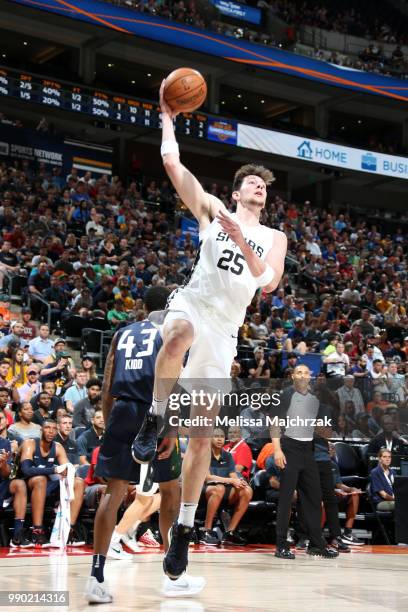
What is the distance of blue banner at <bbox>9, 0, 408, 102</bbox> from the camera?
78.0 feet

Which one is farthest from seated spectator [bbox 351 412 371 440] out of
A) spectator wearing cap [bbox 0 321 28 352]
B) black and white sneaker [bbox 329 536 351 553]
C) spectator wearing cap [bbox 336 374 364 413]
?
spectator wearing cap [bbox 0 321 28 352]

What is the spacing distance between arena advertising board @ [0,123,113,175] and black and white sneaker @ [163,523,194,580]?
21131mm

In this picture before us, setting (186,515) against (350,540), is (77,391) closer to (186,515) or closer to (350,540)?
(350,540)

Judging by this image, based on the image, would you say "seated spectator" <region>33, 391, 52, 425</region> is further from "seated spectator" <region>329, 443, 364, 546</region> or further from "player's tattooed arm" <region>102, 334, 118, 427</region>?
"player's tattooed arm" <region>102, 334, 118, 427</region>

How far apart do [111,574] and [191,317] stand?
2511 millimetres

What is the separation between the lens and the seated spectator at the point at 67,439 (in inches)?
376

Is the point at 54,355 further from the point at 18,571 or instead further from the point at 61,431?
the point at 18,571

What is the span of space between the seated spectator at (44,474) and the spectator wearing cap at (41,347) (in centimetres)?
370

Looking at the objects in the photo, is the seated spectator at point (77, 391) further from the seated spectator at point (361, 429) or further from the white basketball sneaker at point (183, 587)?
the white basketball sneaker at point (183, 587)

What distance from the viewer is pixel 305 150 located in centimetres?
2852

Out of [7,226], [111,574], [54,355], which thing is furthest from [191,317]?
[7,226]

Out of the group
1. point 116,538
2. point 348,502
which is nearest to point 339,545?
point 348,502

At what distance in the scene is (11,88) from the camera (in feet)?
76.2

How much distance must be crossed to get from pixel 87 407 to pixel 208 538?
2.25 metres
